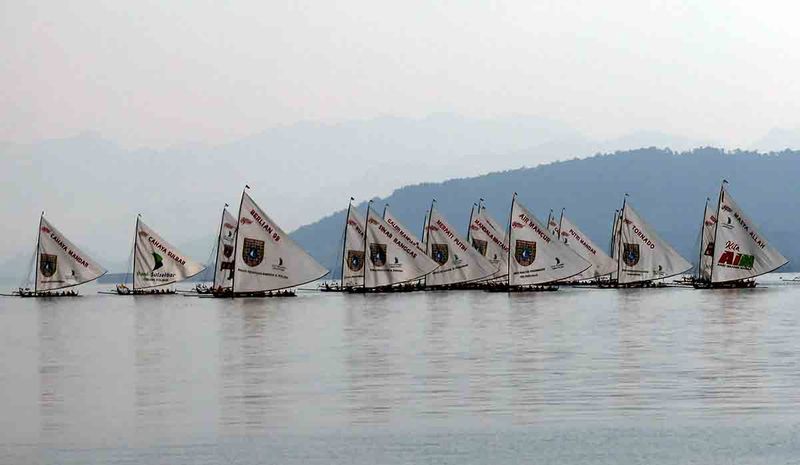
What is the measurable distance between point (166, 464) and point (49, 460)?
8.95 ft

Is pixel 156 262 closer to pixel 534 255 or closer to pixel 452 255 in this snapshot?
pixel 452 255

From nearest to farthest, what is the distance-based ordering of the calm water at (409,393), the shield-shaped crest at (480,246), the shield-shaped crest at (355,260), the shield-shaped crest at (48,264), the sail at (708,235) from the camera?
the calm water at (409,393)
the shield-shaped crest at (355,260)
the sail at (708,235)
the shield-shaped crest at (48,264)
the shield-shaped crest at (480,246)

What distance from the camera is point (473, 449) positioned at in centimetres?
3344

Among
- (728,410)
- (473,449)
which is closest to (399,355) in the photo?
(728,410)

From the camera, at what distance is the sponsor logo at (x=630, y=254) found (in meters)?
155

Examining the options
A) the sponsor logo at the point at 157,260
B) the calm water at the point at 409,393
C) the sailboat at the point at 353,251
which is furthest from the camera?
the sponsor logo at the point at 157,260

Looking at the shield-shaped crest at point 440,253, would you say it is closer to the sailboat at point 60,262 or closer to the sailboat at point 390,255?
the sailboat at point 390,255

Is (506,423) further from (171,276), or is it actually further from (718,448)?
(171,276)

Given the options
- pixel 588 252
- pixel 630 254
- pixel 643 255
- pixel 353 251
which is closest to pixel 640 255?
pixel 643 255

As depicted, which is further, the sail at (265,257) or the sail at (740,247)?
the sail at (740,247)

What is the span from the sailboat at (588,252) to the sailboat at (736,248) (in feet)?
83.1

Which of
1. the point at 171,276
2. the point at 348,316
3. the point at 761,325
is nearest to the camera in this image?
the point at 761,325

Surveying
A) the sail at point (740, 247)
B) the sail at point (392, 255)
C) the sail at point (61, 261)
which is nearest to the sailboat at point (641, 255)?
the sail at point (740, 247)

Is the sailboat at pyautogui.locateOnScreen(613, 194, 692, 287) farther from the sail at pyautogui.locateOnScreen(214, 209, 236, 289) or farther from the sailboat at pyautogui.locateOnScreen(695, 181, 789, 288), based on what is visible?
the sail at pyautogui.locateOnScreen(214, 209, 236, 289)
